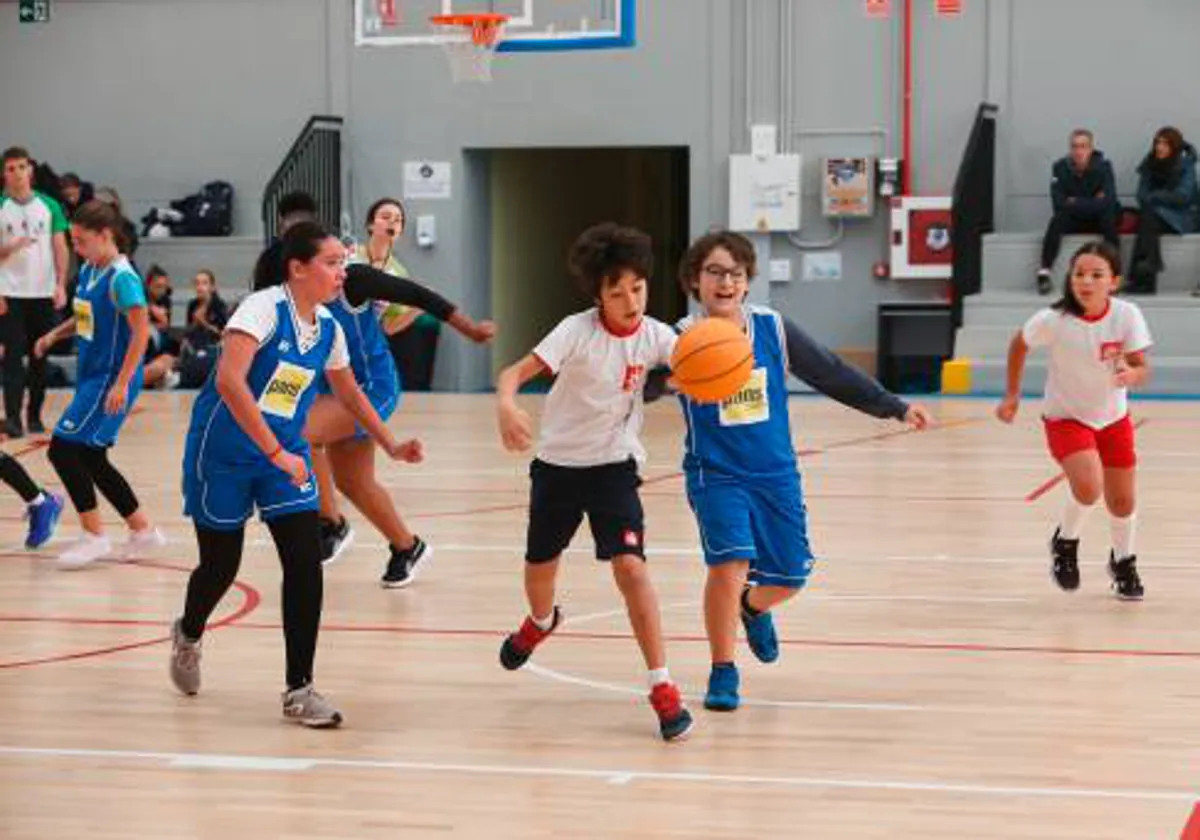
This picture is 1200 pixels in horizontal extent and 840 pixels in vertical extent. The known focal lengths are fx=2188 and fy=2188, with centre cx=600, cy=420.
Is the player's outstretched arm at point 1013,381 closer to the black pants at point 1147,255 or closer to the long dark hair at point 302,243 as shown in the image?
the long dark hair at point 302,243

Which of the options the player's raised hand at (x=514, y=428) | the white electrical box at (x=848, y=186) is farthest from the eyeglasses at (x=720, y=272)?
the white electrical box at (x=848, y=186)

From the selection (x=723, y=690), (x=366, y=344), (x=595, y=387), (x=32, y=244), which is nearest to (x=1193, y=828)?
(x=723, y=690)

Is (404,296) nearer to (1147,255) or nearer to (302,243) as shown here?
(302,243)

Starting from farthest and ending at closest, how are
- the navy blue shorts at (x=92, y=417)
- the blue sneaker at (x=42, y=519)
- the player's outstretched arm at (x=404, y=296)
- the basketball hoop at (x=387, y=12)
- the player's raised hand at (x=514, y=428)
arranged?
1. the basketball hoop at (x=387, y=12)
2. the blue sneaker at (x=42, y=519)
3. the navy blue shorts at (x=92, y=417)
4. the player's outstretched arm at (x=404, y=296)
5. the player's raised hand at (x=514, y=428)

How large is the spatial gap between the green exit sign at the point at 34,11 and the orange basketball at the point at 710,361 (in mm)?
17657

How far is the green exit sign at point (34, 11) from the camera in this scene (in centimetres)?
2202

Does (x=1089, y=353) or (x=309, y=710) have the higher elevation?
(x=1089, y=353)

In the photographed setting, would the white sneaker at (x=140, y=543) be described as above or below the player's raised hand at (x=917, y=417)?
below

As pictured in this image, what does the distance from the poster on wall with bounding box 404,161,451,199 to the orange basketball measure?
15.4 meters

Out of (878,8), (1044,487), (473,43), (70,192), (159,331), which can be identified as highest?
(878,8)

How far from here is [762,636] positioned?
251 inches

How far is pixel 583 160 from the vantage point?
23.3 metres

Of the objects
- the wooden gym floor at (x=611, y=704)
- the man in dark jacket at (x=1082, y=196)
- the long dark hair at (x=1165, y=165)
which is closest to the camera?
the wooden gym floor at (x=611, y=704)

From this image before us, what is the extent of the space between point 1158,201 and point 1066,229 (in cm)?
82
